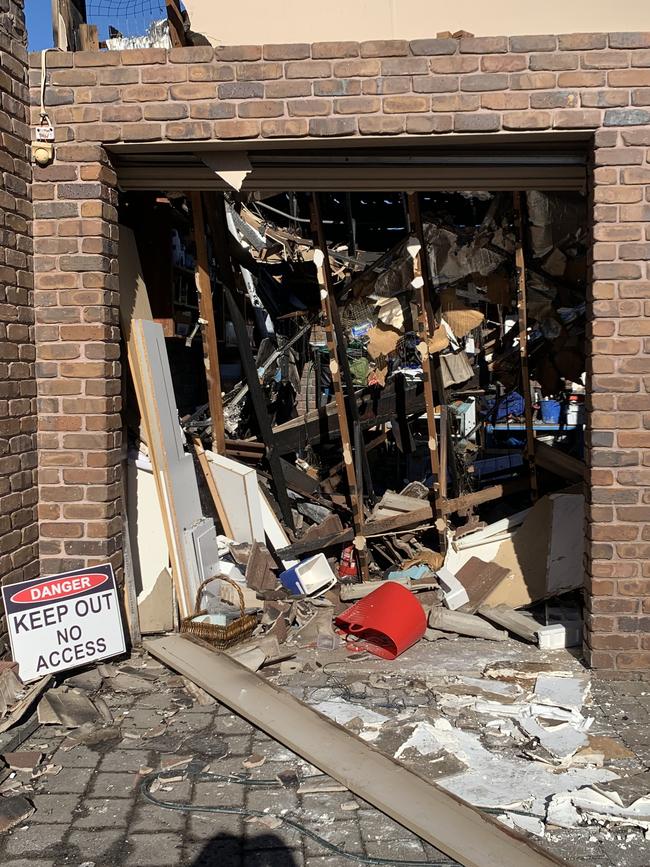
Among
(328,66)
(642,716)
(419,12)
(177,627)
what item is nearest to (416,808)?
(642,716)

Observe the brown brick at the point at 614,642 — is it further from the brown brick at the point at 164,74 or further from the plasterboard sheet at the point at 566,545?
the brown brick at the point at 164,74

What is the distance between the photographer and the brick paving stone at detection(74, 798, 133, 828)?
361 cm

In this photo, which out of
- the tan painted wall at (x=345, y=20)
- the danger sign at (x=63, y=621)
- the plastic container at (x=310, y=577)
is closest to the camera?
the danger sign at (x=63, y=621)

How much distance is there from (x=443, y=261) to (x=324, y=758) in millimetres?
4765

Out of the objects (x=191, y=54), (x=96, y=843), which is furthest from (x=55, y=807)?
(x=191, y=54)

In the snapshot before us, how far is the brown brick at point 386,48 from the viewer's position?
514 centimetres

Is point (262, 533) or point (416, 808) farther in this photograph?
point (262, 533)

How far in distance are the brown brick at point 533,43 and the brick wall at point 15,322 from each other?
3100 millimetres

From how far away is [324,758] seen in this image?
408 cm

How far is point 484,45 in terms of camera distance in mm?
5105

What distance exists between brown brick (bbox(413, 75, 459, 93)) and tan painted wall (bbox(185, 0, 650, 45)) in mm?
436

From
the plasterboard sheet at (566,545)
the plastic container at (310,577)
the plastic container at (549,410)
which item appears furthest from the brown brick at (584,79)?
the plastic container at (549,410)

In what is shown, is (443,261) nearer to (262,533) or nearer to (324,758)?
(262,533)

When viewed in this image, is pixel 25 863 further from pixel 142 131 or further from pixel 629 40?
pixel 629 40
